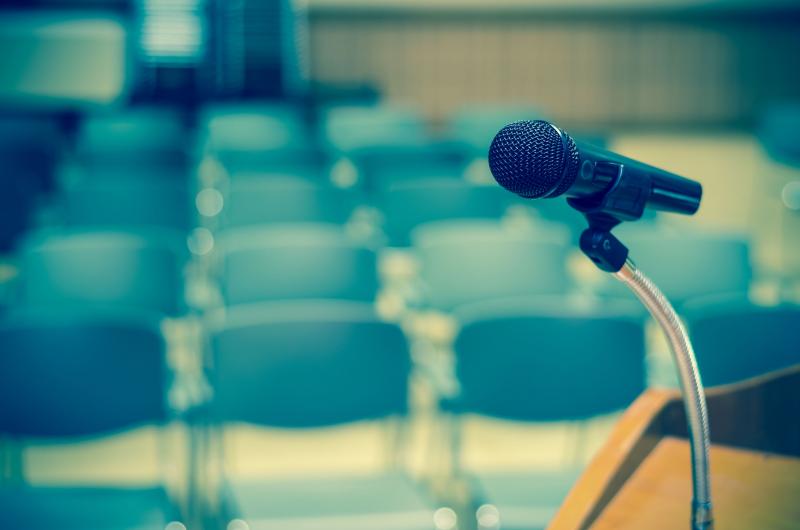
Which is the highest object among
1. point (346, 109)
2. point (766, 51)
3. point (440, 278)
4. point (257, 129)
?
point (766, 51)

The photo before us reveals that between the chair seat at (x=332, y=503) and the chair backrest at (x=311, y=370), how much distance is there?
210mm

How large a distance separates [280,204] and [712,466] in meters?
3.73

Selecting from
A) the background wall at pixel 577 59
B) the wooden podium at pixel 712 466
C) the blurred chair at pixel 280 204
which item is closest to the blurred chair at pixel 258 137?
the blurred chair at pixel 280 204

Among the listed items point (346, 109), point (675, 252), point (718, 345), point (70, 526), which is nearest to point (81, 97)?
point (70, 526)

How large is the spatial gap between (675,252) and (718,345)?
1130 millimetres

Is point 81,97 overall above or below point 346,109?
below

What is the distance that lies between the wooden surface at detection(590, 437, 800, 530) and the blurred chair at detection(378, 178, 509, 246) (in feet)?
11.8

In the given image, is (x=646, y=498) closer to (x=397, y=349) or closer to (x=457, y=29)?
(x=397, y=349)

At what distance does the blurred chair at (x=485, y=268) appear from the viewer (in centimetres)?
374

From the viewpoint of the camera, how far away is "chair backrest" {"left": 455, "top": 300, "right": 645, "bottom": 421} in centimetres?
272

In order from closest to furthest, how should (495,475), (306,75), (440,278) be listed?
(495,475)
(440,278)
(306,75)

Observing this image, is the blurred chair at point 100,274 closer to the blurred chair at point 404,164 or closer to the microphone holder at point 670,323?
the blurred chair at point 404,164

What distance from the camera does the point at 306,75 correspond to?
10625mm

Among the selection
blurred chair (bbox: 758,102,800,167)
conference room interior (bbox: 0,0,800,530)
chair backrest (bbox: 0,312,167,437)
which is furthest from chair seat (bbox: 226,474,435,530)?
blurred chair (bbox: 758,102,800,167)
